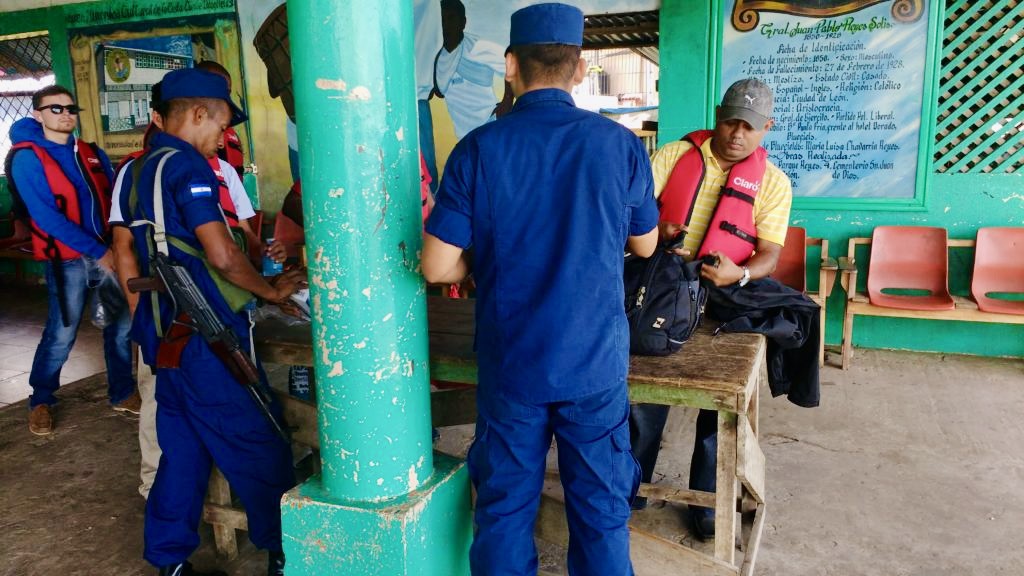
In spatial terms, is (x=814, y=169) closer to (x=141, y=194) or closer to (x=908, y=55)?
(x=908, y=55)

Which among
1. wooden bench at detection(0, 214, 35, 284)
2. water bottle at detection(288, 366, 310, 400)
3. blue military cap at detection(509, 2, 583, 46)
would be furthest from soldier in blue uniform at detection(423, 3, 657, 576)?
wooden bench at detection(0, 214, 35, 284)

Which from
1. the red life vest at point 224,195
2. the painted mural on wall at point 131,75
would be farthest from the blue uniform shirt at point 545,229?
the painted mural on wall at point 131,75

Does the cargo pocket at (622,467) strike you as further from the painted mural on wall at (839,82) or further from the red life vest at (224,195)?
the painted mural on wall at (839,82)

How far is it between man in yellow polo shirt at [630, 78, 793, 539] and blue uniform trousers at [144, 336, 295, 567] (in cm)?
133

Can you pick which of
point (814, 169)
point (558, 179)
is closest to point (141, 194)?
point (558, 179)

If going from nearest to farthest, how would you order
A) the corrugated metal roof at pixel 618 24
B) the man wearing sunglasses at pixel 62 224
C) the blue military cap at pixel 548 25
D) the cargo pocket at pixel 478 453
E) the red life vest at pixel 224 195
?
1. the blue military cap at pixel 548 25
2. the cargo pocket at pixel 478 453
3. the red life vest at pixel 224 195
4. the man wearing sunglasses at pixel 62 224
5. the corrugated metal roof at pixel 618 24

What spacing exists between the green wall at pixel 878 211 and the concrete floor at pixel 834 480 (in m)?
0.24

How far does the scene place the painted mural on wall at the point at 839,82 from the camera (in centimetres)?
491

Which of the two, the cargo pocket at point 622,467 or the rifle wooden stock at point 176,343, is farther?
the rifle wooden stock at point 176,343

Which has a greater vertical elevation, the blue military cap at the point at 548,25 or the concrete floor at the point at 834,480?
the blue military cap at the point at 548,25

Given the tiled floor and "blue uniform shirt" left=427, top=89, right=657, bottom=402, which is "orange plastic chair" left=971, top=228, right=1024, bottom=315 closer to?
"blue uniform shirt" left=427, top=89, right=657, bottom=402

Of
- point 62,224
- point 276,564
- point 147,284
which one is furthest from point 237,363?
point 62,224

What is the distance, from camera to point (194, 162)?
2277 mm

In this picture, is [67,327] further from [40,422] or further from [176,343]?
[176,343]
